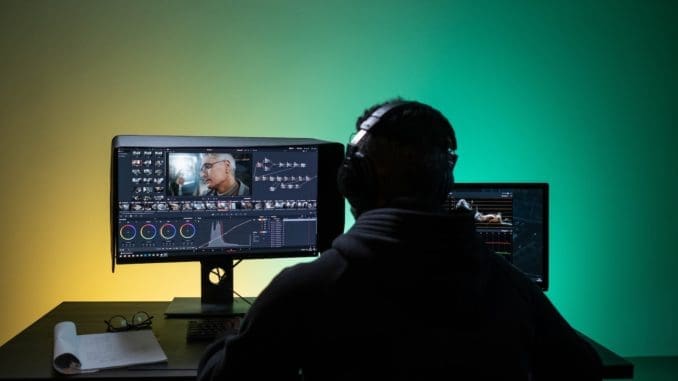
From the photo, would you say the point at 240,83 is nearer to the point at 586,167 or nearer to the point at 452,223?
the point at 586,167

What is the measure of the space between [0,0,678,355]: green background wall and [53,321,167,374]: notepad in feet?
3.33

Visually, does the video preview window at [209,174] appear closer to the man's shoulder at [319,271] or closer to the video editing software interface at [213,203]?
the video editing software interface at [213,203]

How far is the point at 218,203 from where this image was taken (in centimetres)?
232

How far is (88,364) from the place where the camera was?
1.83 m

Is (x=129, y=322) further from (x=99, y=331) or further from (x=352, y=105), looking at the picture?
(x=352, y=105)

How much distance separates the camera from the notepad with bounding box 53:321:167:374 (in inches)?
71.8

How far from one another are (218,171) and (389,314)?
1228 millimetres

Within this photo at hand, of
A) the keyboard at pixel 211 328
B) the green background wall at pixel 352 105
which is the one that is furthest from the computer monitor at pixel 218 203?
the green background wall at pixel 352 105

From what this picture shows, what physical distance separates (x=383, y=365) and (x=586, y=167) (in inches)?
89.5

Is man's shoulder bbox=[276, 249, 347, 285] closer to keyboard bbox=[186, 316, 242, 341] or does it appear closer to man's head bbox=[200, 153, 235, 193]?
keyboard bbox=[186, 316, 242, 341]

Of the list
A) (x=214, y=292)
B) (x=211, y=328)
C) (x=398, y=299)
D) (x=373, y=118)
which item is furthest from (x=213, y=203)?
(x=398, y=299)

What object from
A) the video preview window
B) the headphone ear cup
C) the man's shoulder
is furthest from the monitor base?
the man's shoulder

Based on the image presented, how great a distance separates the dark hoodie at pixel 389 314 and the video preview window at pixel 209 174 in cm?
109

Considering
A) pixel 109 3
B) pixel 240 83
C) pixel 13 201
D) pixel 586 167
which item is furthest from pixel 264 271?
pixel 586 167
